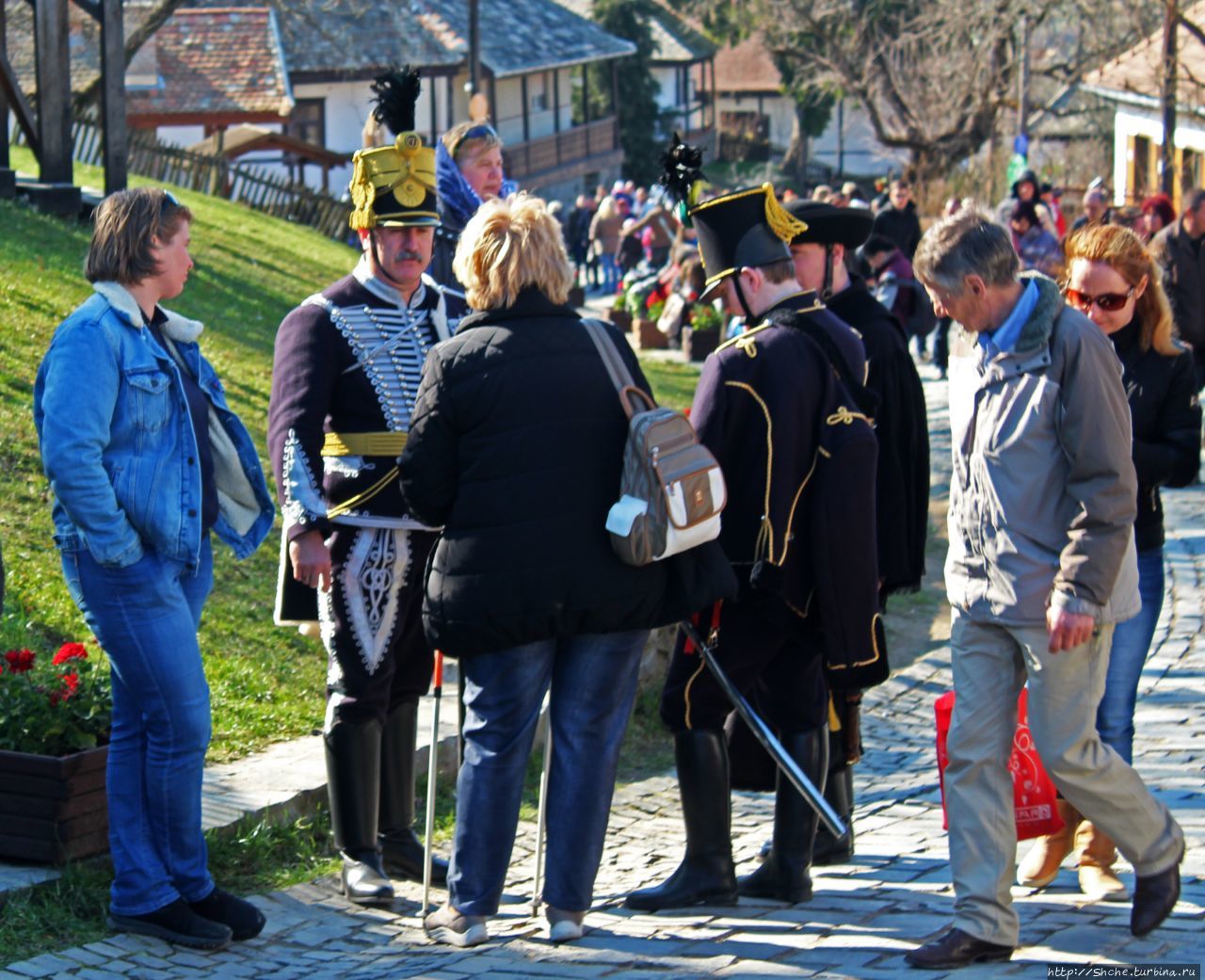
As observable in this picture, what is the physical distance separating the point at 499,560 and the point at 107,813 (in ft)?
4.75

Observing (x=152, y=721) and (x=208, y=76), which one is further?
(x=208, y=76)

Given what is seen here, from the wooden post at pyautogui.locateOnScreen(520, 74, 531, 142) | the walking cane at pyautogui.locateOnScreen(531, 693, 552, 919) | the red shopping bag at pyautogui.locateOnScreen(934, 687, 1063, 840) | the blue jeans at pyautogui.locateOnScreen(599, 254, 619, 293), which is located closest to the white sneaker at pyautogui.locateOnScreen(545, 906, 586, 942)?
the walking cane at pyautogui.locateOnScreen(531, 693, 552, 919)

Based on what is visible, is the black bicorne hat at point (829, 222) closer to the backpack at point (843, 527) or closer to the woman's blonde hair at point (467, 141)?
the backpack at point (843, 527)

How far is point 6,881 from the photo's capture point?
4.99 meters

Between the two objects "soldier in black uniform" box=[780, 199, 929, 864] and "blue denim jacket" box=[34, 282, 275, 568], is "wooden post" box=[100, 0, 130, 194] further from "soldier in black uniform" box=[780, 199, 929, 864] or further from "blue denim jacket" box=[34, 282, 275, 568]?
"blue denim jacket" box=[34, 282, 275, 568]

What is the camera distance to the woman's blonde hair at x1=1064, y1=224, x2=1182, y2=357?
5.25 metres

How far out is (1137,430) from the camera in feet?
18.1

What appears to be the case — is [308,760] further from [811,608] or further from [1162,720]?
[1162,720]

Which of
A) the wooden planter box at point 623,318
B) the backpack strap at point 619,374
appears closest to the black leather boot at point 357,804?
the backpack strap at point 619,374

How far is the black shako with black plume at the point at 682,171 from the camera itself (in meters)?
5.51

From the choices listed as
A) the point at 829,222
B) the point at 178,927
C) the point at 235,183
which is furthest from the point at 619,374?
the point at 235,183

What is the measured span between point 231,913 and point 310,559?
1.00m

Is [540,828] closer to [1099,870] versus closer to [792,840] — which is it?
[792,840]

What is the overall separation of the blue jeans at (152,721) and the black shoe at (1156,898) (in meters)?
2.50
